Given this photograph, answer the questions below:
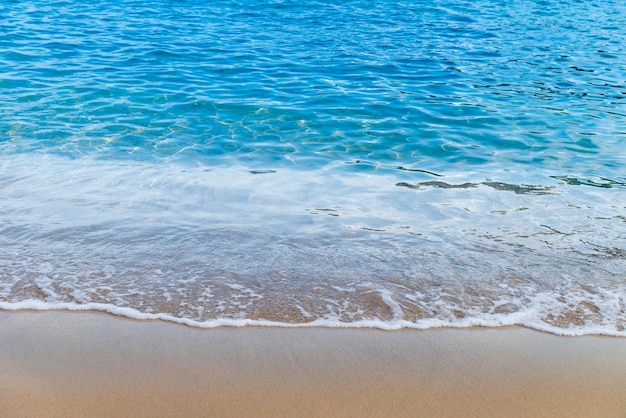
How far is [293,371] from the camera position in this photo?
10.4 feet

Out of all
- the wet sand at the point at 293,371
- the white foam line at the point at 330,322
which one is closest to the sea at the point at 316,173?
the white foam line at the point at 330,322

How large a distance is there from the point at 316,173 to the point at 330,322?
3.00 metres

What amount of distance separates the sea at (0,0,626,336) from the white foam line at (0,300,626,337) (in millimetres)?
16

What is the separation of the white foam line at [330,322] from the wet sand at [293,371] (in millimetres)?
57

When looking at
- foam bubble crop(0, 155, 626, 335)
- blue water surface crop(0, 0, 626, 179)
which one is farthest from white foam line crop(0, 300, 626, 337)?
blue water surface crop(0, 0, 626, 179)

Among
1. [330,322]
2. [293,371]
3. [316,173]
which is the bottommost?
[316,173]

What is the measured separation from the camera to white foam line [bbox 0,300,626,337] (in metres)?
3.62

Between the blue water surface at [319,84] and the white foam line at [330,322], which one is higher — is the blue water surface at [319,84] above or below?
below

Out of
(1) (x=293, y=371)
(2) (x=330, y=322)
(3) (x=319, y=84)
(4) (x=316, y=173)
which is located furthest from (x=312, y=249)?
(3) (x=319, y=84)

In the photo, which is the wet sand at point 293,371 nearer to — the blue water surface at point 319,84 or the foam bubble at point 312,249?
the foam bubble at point 312,249

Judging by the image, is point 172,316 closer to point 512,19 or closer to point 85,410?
point 85,410

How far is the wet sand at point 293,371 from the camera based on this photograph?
290 cm

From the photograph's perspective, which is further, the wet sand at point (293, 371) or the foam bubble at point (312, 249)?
the foam bubble at point (312, 249)

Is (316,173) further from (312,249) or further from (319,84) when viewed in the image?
(319,84)
